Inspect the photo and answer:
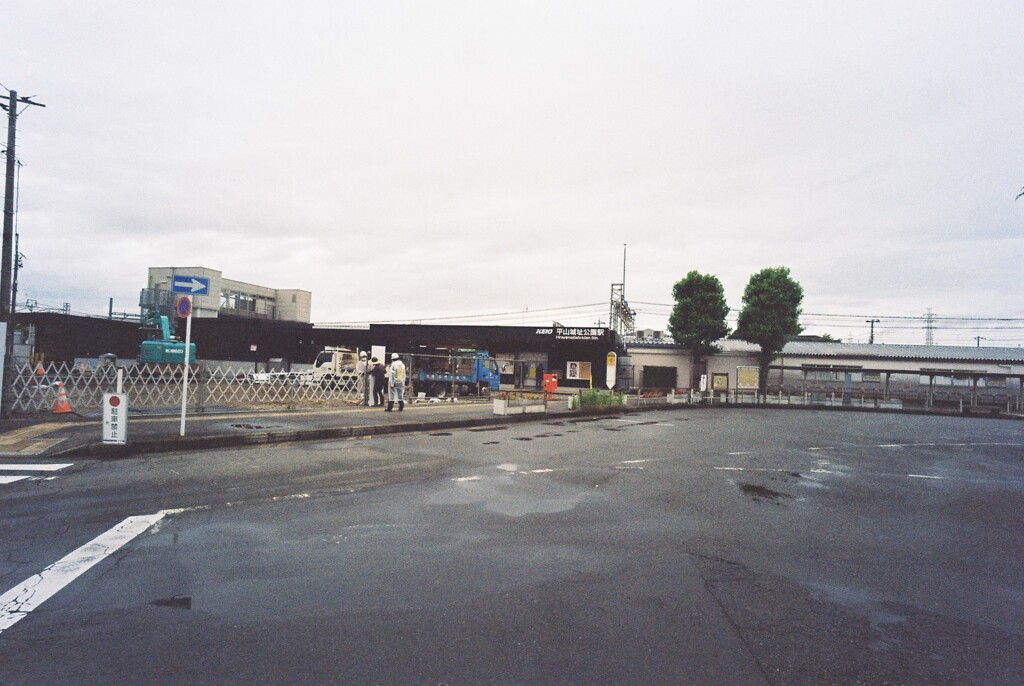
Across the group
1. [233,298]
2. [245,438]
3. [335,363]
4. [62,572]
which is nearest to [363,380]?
[245,438]

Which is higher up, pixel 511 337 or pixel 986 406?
pixel 511 337

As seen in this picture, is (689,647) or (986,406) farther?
(986,406)

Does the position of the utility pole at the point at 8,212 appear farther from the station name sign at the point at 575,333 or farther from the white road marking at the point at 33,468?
the station name sign at the point at 575,333

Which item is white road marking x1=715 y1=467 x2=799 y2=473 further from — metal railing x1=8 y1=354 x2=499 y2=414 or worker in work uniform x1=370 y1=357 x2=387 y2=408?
worker in work uniform x1=370 y1=357 x2=387 y2=408

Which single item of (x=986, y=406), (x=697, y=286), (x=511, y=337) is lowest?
(x=986, y=406)

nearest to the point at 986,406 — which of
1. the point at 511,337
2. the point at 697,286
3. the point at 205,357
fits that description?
the point at 697,286

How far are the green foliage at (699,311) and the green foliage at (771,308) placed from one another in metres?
1.86

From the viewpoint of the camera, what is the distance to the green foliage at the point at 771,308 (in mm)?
39625

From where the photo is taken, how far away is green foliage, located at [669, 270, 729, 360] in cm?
4062

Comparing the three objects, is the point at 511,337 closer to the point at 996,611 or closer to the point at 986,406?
the point at 986,406

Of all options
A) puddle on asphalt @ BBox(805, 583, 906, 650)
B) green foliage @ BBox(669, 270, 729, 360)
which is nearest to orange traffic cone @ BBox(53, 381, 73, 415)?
puddle on asphalt @ BBox(805, 583, 906, 650)

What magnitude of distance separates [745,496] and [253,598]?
20.7ft

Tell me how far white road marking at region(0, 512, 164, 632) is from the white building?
170ft

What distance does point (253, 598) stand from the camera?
3.80m
